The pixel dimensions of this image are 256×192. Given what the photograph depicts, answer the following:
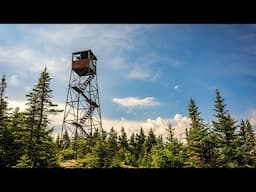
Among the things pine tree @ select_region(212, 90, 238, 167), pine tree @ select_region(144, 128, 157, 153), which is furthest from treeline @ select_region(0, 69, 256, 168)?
pine tree @ select_region(144, 128, 157, 153)

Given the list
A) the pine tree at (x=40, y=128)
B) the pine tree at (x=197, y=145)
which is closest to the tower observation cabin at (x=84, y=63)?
the pine tree at (x=40, y=128)

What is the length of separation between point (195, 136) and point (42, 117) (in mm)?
18883

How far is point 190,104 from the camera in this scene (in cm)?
3409

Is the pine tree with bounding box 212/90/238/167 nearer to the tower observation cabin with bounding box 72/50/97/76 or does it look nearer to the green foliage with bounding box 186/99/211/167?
the green foliage with bounding box 186/99/211/167

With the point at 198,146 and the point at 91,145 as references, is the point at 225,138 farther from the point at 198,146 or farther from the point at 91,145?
the point at 91,145

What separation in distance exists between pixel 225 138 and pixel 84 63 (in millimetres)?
19273

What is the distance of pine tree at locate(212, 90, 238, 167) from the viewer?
2702 centimetres

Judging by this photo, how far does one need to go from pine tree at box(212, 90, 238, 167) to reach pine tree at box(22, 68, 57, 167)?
19368mm

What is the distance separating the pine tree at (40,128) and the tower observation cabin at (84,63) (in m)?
3.24

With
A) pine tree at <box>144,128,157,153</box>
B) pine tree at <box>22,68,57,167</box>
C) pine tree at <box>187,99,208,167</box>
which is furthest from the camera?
pine tree at <box>144,128,157,153</box>
